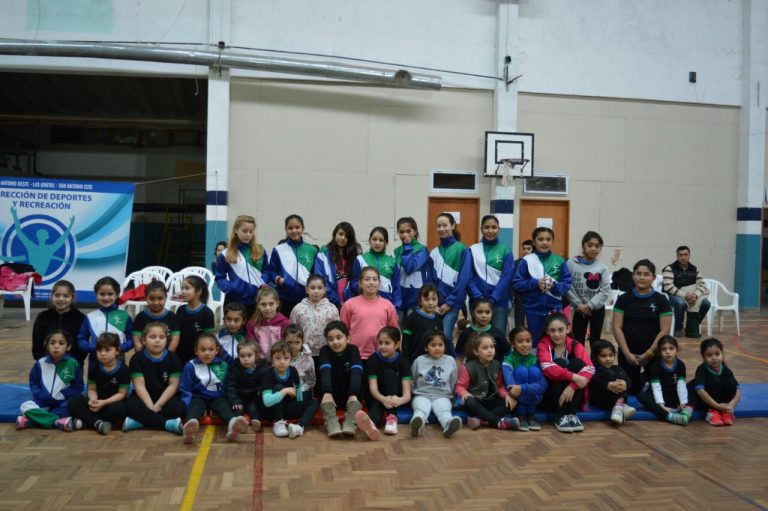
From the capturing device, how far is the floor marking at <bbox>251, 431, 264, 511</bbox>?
2809mm

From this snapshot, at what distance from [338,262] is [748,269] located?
26.8 ft

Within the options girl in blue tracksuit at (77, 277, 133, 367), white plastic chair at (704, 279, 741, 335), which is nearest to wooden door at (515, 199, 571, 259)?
white plastic chair at (704, 279, 741, 335)

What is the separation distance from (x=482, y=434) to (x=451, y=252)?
1694mm

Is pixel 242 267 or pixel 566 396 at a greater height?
pixel 242 267

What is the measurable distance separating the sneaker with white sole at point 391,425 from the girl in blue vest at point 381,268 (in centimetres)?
113

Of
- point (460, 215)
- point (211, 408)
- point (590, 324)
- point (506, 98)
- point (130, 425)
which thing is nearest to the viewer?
point (130, 425)

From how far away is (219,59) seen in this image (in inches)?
343

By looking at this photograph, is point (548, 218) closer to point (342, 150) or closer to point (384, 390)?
point (342, 150)

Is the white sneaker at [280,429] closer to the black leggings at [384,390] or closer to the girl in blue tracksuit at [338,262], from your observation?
the black leggings at [384,390]

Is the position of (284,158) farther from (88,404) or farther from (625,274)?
(88,404)

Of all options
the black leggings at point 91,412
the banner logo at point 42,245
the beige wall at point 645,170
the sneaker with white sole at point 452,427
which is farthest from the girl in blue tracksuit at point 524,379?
the banner logo at point 42,245

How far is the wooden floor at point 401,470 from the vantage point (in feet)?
9.36

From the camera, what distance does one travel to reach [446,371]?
167 inches

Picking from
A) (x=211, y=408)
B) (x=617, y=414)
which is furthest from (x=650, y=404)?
(x=211, y=408)
